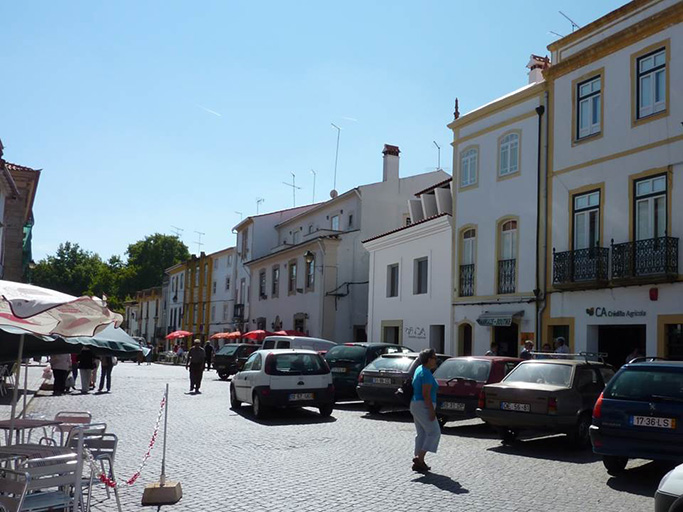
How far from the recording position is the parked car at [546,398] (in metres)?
12.2

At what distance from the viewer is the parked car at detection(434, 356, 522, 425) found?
14602 millimetres

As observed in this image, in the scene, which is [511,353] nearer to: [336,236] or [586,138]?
[586,138]

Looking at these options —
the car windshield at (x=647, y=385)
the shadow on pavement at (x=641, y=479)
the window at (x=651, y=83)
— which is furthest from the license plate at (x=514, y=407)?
the window at (x=651, y=83)

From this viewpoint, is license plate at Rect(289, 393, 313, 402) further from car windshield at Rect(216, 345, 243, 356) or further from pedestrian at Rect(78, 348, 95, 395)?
car windshield at Rect(216, 345, 243, 356)

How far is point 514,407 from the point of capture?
493 inches

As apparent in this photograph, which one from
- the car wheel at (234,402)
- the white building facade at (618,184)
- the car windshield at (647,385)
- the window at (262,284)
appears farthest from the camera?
the window at (262,284)

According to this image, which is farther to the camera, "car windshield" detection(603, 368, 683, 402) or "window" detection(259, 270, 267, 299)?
"window" detection(259, 270, 267, 299)

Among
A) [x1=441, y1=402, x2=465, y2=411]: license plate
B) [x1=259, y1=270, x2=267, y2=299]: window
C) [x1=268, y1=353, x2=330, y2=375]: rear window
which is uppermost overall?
[x1=259, y1=270, x2=267, y2=299]: window

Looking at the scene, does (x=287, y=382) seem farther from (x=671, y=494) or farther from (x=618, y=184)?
(x=671, y=494)

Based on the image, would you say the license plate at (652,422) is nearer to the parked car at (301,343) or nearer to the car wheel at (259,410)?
the car wheel at (259,410)

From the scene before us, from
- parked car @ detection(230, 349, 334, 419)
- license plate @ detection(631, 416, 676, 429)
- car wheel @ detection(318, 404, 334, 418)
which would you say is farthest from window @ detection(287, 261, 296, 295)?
license plate @ detection(631, 416, 676, 429)

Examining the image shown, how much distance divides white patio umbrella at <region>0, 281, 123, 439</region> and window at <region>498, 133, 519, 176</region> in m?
18.1

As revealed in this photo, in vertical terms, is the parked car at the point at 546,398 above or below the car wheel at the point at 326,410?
above

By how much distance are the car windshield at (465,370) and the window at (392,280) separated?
15.6 meters
